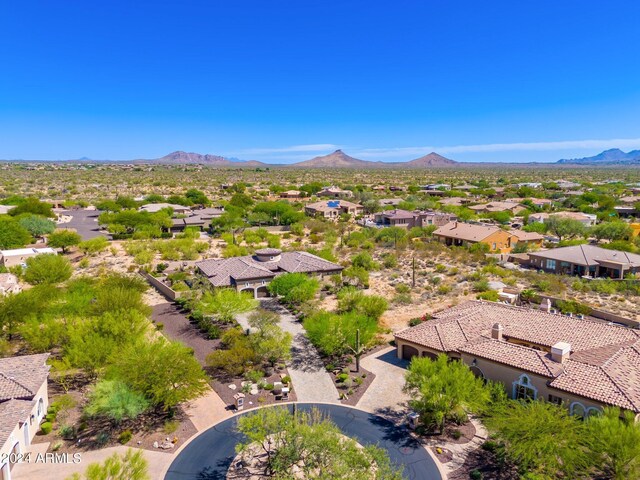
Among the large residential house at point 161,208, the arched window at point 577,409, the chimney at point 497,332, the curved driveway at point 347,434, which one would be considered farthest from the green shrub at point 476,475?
the large residential house at point 161,208

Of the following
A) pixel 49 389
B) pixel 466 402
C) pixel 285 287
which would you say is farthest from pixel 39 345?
pixel 466 402

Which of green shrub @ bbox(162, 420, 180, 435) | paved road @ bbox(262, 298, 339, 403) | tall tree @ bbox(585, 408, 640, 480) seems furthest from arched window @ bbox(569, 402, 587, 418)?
green shrub @ bbox(162, 420, 180, 435)

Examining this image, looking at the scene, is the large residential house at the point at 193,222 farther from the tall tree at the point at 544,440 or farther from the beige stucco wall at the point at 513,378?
the tall tree at the point at 544,440

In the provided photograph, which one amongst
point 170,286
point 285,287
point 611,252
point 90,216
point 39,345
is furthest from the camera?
point 90,216

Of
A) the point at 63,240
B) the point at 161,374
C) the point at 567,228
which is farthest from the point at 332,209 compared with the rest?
the point at 161,374

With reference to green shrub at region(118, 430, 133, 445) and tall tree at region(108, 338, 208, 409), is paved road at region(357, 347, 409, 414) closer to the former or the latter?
tall tree at region(108, 338, 208, 409)

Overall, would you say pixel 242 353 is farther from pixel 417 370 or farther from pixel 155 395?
pixel 417 370
